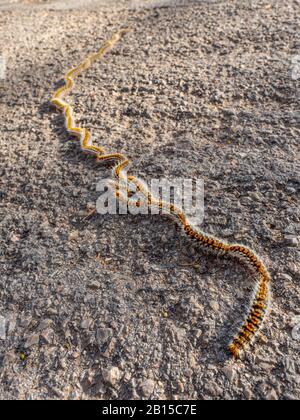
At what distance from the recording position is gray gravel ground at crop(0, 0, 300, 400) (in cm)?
256

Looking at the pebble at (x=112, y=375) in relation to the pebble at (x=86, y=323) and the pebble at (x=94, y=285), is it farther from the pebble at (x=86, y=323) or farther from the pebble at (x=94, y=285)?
the pebble at (x=94, y=285)

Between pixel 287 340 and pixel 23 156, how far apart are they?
9.96 ft

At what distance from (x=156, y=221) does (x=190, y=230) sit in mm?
334

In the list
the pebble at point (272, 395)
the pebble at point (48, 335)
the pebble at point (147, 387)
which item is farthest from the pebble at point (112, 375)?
the pebble at point (272, 395)

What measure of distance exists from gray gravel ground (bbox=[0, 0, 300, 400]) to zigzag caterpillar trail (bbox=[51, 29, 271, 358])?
71 mm

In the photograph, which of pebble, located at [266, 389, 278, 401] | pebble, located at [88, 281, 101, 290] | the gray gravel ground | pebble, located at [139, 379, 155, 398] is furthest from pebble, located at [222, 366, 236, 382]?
pebble, located at [88, 281, 101, 290]

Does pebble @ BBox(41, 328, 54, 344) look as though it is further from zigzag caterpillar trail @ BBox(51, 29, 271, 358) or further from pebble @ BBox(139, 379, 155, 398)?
zigzag caterpillar trail @ BBox(51, 29, 271, 358)

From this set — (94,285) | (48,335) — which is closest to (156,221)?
(94,285)

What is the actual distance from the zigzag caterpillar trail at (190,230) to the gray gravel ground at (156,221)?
71 millimetres


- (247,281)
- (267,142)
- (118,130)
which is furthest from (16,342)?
(267,142)

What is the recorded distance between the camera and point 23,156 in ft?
14.0

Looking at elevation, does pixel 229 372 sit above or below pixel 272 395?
above

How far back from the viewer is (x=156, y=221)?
344cm

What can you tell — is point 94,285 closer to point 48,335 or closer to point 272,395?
point 48,335
